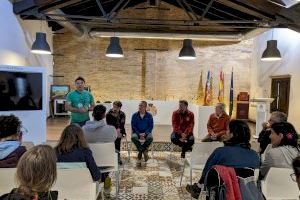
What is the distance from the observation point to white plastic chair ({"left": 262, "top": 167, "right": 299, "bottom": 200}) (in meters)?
2.44

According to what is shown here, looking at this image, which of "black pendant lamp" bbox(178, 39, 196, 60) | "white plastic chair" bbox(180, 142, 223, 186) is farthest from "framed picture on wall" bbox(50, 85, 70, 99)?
"white plastic chair" bbox(180, 142, 223, 186)

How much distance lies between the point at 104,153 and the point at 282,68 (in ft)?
23.6

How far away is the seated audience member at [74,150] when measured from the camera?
2.57 meters

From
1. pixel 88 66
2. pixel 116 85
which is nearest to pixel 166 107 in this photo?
pixel 116 85

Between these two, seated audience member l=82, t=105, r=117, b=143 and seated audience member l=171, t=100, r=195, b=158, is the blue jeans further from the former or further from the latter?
seated audience member l=82, t=105, r=117, b=143

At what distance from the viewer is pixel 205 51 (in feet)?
36.8

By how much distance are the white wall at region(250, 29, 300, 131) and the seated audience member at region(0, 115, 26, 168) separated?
7137 mm

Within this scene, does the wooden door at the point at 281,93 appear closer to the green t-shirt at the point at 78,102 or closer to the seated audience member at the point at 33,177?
the green t-shirt at the point at 78,102

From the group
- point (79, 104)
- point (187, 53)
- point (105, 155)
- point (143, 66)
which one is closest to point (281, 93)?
point (187, 53)

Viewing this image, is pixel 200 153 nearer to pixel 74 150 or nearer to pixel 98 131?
pixel 98 131

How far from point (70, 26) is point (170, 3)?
440 centimetres

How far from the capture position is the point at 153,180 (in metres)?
4.24

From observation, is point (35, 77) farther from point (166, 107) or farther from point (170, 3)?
point (170, 3)

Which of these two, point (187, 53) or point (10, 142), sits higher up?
point (187, 53)
